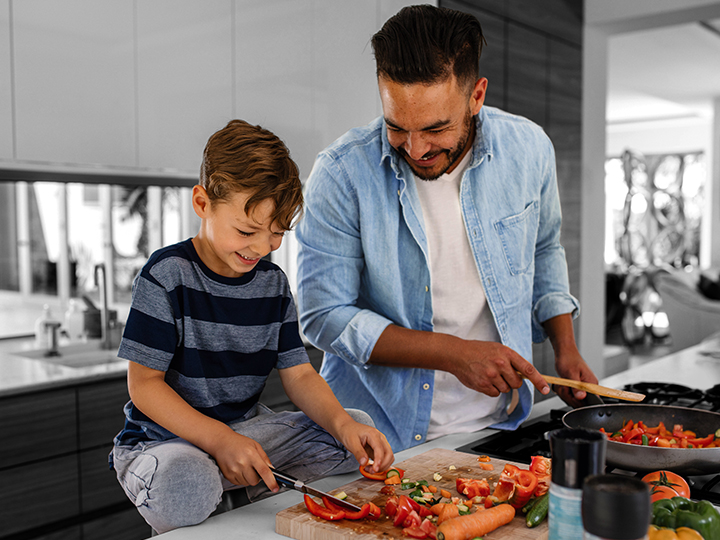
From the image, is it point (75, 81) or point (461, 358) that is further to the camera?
point (75, 81)

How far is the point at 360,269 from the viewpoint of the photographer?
1543 millimetres

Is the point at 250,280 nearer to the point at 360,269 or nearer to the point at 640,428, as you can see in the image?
the point at 360,269

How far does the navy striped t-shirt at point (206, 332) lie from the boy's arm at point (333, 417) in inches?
1.4

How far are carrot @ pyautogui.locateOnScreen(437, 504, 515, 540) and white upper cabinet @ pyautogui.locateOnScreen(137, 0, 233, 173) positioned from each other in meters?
2.16

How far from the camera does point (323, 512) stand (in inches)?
37.0

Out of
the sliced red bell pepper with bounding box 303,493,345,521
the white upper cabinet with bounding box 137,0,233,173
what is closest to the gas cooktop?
the sliced red bell pepper with bounding box 303,493,345,521

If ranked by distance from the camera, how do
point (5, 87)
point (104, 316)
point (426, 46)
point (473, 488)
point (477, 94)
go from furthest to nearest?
point (104, 316) < point (5, 87) < point (477, 94) < point (426, 46) < point (473, 488)

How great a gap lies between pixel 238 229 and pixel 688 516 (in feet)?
2.60

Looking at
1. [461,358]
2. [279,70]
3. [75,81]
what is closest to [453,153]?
[461,358]

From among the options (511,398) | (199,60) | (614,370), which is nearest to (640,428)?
(511,398)

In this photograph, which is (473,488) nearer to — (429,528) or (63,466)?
(429,528)

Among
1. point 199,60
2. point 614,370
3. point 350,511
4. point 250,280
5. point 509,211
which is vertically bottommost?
point 614,370

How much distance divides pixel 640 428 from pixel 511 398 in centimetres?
32

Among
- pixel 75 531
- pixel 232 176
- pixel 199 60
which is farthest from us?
pixel 199 60
